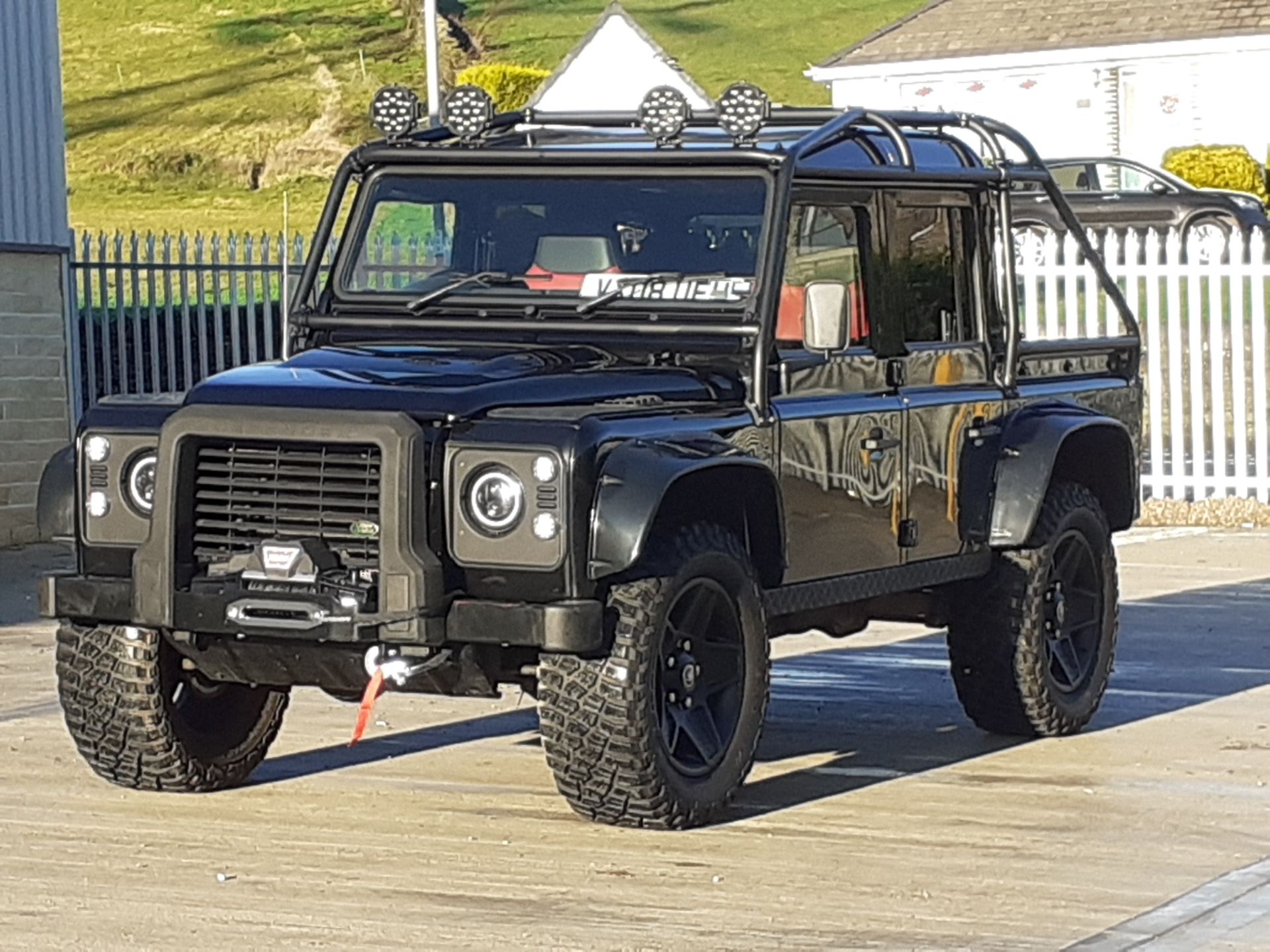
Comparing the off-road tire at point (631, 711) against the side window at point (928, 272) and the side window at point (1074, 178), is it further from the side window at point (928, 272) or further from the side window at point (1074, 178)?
the side window at point (1074, 178)

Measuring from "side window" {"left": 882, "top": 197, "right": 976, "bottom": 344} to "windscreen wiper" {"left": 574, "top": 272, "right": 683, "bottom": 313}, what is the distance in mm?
960

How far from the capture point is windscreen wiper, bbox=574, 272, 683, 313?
348 inches

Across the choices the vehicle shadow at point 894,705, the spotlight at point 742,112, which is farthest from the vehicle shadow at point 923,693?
the spotlight at point 742,112

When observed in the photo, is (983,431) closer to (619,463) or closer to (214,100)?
(619,463)

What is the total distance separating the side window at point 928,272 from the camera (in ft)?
31.5

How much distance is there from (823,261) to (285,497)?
85.3 inches

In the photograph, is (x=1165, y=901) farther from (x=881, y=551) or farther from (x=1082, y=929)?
(x=881, y=551)

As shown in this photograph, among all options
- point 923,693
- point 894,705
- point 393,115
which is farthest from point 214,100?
Answer: point 393,115

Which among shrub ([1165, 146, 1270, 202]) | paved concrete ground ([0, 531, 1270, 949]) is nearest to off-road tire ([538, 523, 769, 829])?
paved concrete ground ([0, 531, 1270, 949])

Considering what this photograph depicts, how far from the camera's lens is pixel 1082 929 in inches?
273

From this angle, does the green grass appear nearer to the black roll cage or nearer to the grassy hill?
the grassy hill

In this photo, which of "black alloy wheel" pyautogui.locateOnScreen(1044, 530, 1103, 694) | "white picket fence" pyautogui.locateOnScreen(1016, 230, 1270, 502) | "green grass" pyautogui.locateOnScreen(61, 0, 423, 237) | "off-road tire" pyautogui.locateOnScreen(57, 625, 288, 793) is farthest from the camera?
"green grass" pyautogui.locateOnScreen(61, 0, 423, 237)

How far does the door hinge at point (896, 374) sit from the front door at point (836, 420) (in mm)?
30

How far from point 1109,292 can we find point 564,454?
12.0 ft
